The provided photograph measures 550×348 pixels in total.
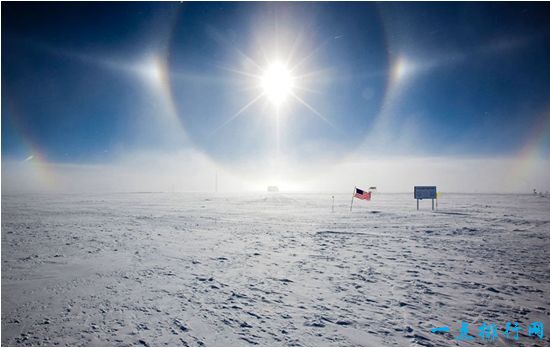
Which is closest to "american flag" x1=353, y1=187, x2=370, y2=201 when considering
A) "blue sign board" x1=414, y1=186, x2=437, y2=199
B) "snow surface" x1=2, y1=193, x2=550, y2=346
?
"blue sign board" x1=414, y1=186, x2=437, y2=199

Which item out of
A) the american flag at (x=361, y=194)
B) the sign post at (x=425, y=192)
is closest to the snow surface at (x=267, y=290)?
the american flag at (x=361, y=194)

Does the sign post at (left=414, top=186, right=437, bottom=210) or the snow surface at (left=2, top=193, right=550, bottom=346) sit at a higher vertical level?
the sign post at (left=414, top=186, right=437, bottom=210)

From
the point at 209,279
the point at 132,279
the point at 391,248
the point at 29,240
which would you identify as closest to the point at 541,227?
the point at 391,248

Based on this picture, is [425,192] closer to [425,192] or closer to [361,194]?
[425,192]

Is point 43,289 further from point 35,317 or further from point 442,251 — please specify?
point 442,251

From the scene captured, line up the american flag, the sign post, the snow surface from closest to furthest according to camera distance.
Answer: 1. the snow surface
2. the american flag
3. the sign post

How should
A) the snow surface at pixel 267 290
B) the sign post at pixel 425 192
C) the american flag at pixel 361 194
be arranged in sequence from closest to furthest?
the snow surface at pixel 267 290 → the american flag at pixel 361 194 → the sign post at pixel 425 192

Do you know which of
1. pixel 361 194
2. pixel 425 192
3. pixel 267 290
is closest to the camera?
pixel 267 290

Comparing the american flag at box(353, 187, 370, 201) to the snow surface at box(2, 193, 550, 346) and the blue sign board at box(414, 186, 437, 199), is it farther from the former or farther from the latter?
the snow surface at box(2, 193, 550, 346)

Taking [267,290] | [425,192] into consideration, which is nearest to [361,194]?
[425,192]

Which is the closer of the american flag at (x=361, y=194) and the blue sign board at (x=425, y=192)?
the american flag at (x=361, y=194)

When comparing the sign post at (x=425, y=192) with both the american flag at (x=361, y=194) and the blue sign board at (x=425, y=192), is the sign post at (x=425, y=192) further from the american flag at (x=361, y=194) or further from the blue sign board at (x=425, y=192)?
the american flag at (x=361, y=194)
